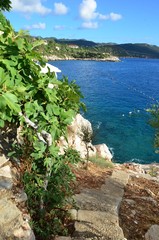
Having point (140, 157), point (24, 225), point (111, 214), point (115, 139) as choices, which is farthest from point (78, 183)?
point (115, 139)

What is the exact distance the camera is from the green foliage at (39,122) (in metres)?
5.65

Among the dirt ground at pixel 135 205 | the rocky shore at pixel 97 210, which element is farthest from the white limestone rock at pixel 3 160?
the dirt ground at pixel 135 205

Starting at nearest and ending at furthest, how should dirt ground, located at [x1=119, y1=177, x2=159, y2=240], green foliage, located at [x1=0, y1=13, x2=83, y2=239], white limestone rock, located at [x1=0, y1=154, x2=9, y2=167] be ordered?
green foliage, located at [x1=0, y1=13, x2=83, y2=239] → white limestone rock, located at [x1=0, y1=154, x2=9, y2=167] → dirt ground, located at [x1=119, y1=177, x2=159, y2=240]

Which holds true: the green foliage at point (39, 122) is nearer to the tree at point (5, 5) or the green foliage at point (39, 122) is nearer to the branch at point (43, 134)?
the branch at point (43, 134)

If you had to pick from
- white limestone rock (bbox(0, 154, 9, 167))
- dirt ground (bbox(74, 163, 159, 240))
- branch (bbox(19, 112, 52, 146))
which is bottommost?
dirt ground (bbox(74, 163, 159, 240))

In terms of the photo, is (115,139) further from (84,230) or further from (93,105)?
(84,230)

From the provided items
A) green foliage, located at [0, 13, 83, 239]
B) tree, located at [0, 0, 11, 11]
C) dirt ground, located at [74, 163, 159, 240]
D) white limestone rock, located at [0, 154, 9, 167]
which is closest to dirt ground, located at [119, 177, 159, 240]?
dirt ground, located at [74, 163, 159, 240]

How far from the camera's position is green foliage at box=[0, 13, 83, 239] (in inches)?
222

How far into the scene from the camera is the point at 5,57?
223 inches

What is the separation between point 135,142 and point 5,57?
29893 mm

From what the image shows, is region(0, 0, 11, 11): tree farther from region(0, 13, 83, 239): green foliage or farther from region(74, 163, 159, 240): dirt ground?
region(74, 163, 159, 240): dirt ground

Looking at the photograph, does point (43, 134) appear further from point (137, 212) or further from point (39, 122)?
point (137, 212)

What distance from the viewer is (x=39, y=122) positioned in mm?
5863

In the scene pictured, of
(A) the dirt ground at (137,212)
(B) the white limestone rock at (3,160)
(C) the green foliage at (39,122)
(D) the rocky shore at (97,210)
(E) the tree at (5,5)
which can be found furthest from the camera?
(E) the tree at (5,5)
